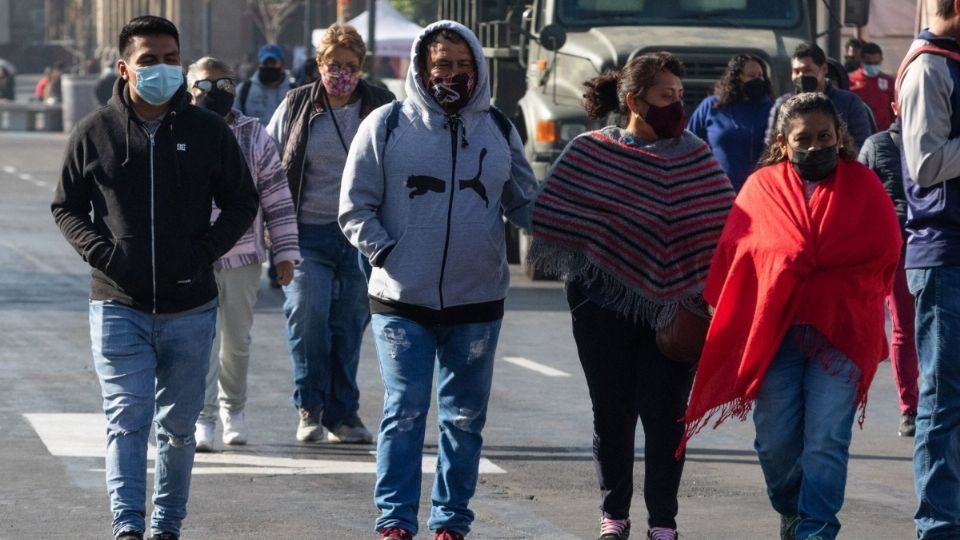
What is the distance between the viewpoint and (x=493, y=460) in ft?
30.6

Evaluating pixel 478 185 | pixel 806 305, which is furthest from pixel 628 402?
pixel 478 185

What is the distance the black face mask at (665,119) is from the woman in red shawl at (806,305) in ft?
1.25

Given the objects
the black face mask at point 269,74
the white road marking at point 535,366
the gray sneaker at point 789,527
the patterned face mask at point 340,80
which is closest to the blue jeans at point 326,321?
the patterned face mask at point 340,80

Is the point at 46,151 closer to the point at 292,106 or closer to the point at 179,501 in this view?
the point at 292,106

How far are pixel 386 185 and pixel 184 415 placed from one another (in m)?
1.02

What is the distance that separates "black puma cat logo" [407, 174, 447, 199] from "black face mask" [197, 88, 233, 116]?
2.40 meters

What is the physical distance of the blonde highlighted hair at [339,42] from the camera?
30.8 feet

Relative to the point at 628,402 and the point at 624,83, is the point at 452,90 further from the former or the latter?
the point at 628,402

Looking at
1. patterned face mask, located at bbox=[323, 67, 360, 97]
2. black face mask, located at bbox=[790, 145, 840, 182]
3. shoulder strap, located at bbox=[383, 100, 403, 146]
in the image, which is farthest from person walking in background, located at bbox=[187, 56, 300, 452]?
black face mask, located at bbox=[790, 145, 840, 182]

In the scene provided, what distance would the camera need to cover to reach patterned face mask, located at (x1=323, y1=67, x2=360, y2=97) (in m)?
9.41

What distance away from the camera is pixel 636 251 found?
7070 millimetres

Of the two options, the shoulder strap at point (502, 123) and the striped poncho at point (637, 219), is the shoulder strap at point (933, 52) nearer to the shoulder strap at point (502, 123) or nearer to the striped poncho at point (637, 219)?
the striped poncho at point (637, 219)

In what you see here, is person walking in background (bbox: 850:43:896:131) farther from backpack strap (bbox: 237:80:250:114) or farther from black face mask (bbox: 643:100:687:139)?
black face mask (bbox: 643:100:687:139)

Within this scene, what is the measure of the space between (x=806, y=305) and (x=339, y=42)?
333 cm
